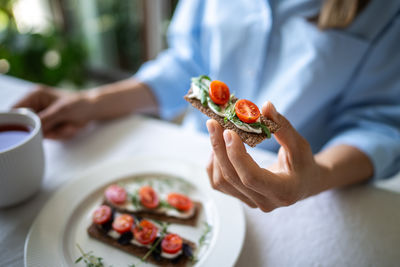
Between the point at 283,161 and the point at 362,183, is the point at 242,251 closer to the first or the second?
the point at 283,161

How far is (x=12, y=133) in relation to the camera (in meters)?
0.60

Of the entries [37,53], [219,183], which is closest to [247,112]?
[219,183]

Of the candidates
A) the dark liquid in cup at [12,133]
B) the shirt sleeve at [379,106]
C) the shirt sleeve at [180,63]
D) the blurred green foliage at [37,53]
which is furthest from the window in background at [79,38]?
the shirt sleeve at [379,106]

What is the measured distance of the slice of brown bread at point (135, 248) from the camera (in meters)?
0.50

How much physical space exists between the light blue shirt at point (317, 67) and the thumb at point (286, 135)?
198 mm

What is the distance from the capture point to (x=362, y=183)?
665mm

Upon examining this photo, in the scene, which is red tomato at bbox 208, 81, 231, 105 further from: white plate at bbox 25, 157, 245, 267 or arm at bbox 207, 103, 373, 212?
white plate at bbox 25, 157, 245, 267

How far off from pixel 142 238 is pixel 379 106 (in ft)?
2.26

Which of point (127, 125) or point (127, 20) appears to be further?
point (127, 20)

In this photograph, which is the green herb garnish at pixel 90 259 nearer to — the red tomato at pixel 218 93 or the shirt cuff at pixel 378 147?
the red tomato at pixel 218 93

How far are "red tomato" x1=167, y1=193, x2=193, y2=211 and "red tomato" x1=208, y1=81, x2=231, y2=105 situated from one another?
220 millimetres

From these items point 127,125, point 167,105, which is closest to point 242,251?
point 127,125

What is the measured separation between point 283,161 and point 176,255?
0.27 meters

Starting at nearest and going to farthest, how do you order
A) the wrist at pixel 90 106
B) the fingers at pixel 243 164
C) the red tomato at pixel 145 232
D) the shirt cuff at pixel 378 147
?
the fingers at pixel 243 164 → the red tomato at pixel 145 232 → the shirt cuff at pixel 378 147 → the wrist at pixel 90 106
